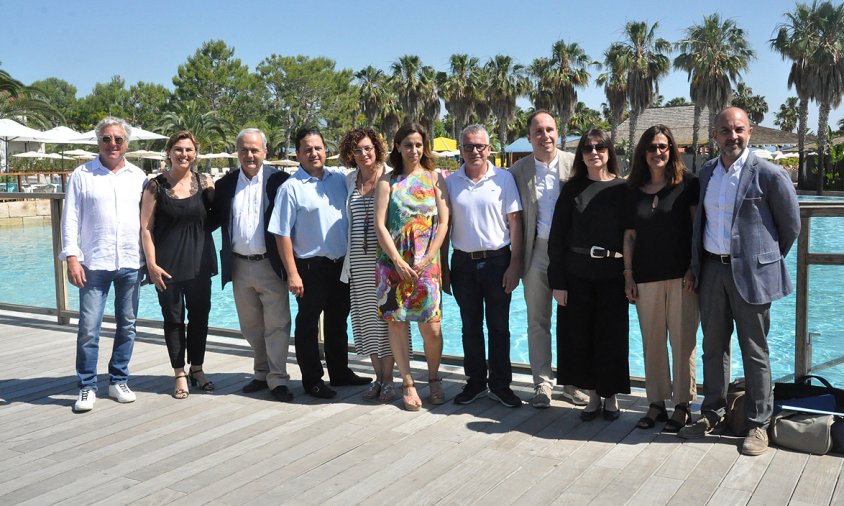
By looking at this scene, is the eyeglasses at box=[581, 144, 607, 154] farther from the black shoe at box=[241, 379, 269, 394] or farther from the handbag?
the black shoe at box=[241, 379, 269, 394]

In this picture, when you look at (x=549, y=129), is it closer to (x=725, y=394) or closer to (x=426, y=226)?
(x=426, y=226)

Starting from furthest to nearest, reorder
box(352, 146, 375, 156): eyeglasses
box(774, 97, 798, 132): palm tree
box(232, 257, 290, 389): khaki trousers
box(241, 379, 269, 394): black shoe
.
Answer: box(774, 97, 798, 132): palm tree → box(241, 379, 269, 394): black shoe → box(232, 257, 290, 389): khaki trousers → box(352, 146, 375, 156): eyeglasses

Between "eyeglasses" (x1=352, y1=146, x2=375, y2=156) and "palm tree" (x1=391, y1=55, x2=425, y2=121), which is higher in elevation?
"palm tree" (x1=391, y1=55, x2=425, y2=121)

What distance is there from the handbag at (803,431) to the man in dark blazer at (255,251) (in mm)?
2641

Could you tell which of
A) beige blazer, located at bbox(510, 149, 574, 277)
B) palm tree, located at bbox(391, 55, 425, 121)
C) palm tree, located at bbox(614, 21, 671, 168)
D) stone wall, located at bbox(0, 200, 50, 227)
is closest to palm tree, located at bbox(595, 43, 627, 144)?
palm tree, located at bbox(614, 21, 671, 168)

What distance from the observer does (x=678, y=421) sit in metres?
3.66

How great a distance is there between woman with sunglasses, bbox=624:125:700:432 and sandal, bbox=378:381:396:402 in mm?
1438

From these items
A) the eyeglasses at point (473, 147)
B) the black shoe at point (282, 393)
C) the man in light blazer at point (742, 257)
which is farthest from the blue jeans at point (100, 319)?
the man in light blazer at point (742, 257)

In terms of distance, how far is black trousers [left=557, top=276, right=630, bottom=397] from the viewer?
3.80m

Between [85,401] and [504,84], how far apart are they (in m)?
43.7

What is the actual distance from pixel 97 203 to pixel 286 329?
1.33 meters

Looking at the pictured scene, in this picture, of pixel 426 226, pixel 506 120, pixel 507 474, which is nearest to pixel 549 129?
pixel 426 226

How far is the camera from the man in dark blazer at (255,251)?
436 cm

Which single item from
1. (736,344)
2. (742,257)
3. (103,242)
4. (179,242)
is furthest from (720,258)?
(736,344)
